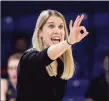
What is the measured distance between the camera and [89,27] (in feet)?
7.93

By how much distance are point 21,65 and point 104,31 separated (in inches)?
44.8

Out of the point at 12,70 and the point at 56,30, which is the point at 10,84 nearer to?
the point at 12,70

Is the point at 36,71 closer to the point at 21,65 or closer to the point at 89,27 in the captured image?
the point at 21,65

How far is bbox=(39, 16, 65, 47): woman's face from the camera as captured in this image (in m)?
1.51

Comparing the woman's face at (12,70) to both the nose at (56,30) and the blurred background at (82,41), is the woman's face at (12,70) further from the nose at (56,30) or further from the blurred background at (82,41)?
the nose at (56,30)

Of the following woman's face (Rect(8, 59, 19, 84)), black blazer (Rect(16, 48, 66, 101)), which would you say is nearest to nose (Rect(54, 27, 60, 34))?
black blazer (Rect(16, 48, 66, 101))

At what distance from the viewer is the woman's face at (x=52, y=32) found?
1.51 m

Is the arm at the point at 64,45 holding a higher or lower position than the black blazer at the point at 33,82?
higher

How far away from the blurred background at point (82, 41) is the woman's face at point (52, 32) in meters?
0.88

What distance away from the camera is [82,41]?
7.99 ft

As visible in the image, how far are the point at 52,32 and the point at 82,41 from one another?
0.94m

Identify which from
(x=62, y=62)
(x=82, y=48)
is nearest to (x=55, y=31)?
(x=62, y=62)

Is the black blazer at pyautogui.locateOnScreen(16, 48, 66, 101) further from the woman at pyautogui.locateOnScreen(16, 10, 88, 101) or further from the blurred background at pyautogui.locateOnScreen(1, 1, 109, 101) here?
the blurred background at pyautogui.locateOnScreen(1, 1, 109, 101)

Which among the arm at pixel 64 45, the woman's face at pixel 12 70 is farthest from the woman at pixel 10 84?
the arm at pixel 64 45
